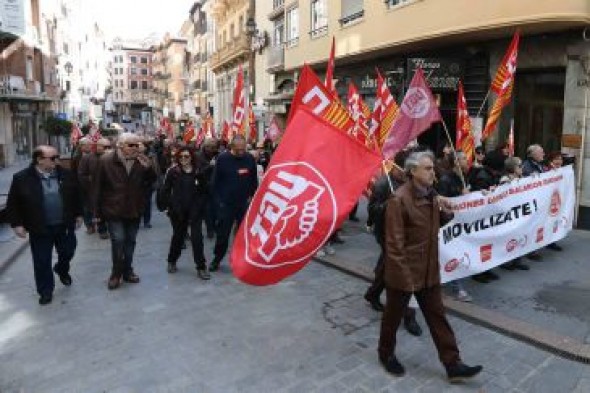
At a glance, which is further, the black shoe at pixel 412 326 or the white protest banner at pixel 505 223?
the white protest banner at pixel 505 223

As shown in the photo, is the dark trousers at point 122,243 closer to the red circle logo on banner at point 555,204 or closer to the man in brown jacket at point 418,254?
the man in brown jacket at point 418,254

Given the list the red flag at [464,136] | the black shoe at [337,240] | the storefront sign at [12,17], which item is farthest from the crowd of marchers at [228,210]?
the storefront sign at [12,17]

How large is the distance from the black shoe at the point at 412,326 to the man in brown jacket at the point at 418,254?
0.88 m

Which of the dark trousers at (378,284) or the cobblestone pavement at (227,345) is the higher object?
the dark trousers at (378,284)

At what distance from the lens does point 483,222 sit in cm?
614

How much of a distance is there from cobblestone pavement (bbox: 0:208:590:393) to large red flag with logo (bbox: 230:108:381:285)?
108cm

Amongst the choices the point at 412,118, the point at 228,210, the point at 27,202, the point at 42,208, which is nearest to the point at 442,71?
the point at 412,118

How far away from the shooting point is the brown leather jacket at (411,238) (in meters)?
3.93

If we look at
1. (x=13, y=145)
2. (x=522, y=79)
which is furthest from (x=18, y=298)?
(x=13, y=145)

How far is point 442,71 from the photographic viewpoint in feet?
40.7

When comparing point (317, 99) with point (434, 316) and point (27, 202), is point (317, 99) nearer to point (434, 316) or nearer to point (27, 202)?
point (434, 316)

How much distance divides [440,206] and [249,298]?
8.84ft

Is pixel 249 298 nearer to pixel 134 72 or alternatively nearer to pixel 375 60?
pixel 375 60

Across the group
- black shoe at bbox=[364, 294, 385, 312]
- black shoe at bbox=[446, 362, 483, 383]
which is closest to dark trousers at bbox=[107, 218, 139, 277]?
black shoe at bbox=[364, 294, 385, 312]
